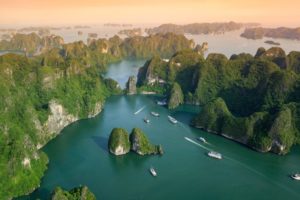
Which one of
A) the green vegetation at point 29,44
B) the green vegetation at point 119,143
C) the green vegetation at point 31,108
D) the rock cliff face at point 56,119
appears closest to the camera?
the green vegetation at point 31,108

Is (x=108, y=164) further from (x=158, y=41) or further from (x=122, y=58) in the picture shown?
(x=158, y=41)

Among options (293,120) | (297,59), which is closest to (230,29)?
(297,59)

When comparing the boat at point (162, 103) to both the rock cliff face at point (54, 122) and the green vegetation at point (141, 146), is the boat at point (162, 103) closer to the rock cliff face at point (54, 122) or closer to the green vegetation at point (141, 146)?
the rock cliff face at point (54, 122)

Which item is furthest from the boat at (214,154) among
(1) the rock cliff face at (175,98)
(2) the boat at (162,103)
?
(2) the boat at (162,103)

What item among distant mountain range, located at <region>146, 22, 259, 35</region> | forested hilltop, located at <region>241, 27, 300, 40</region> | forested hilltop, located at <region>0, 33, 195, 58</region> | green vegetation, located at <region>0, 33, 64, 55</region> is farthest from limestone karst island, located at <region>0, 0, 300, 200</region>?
distant mountain range, located at <region>146, 22, 259, 35</region>

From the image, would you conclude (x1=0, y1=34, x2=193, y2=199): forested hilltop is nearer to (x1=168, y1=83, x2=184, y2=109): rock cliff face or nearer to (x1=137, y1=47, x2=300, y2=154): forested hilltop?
(x1=168, y1=83, x2=184, y2=109): rock cliff face

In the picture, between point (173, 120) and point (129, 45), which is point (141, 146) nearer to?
point (173, 120)
